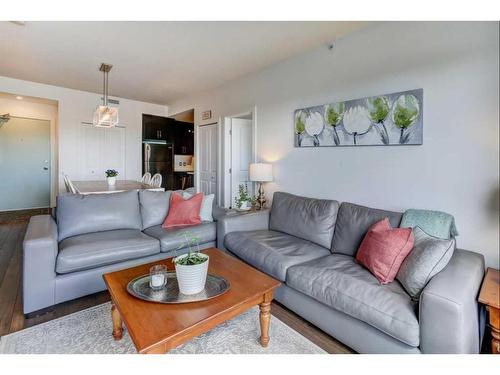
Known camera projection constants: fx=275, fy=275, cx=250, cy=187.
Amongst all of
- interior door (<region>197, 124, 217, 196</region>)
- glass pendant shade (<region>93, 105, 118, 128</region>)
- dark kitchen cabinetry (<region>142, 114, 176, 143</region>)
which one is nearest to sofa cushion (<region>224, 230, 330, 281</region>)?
interior door (<region>197, 124, 217, 196</region>)

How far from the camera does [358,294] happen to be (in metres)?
1.66

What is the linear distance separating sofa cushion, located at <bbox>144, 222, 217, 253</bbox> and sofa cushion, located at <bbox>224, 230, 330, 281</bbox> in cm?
27

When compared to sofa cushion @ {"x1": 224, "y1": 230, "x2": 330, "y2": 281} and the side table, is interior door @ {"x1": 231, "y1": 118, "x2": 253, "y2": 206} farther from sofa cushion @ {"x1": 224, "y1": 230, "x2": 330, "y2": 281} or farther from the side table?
the side table

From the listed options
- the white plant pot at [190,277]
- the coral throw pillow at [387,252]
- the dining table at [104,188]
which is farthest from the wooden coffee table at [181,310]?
the dining table at [104,188]

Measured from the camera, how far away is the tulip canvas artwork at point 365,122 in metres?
2.36

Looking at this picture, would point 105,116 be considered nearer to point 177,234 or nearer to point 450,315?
point 177,234

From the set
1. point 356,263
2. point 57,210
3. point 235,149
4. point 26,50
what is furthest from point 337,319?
point 26,50

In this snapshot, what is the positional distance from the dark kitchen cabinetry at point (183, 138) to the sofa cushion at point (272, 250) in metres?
4.49

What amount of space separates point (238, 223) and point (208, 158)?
2568mm

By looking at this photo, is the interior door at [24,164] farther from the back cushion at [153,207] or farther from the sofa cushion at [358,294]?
the sofa cushion at [358,294]

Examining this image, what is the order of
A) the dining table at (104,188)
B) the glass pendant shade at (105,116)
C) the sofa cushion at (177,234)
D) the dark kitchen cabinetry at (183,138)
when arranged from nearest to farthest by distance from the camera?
the sofa cushion at (177,234), the dining table at (104,188), the glass pendant shade at (105,116), the dark kitchen cabinetry at (183,138)

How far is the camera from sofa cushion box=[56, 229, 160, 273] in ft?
7.18

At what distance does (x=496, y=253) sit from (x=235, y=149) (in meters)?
3.61
